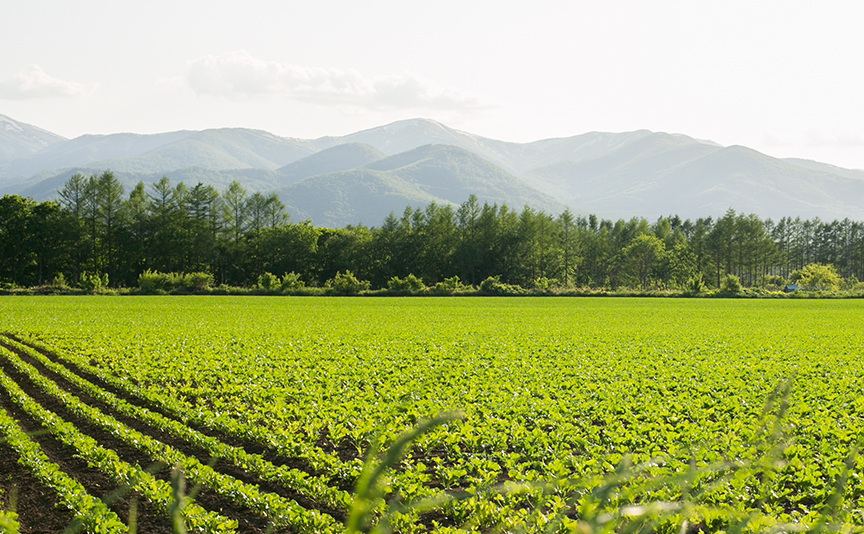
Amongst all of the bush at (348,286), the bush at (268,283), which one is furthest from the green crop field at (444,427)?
the bush at (348,286)

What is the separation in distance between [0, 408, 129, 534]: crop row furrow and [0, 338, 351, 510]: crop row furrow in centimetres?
149

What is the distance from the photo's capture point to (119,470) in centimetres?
842

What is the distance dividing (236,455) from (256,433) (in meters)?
Answer: 1.37

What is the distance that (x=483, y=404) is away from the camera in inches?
512

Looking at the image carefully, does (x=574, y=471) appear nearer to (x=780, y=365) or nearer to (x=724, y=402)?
(x=724, y=402)

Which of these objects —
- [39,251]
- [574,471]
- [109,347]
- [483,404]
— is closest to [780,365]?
[483,404]

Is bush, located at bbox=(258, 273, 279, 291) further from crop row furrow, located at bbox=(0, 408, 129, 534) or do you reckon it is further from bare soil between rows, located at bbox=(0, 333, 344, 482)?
crop row furrow, located at bbox=(0, 408, 129, 534)

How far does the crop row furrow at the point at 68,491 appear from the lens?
6.64m

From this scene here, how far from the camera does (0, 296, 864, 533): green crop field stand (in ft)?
Answer: 22.1

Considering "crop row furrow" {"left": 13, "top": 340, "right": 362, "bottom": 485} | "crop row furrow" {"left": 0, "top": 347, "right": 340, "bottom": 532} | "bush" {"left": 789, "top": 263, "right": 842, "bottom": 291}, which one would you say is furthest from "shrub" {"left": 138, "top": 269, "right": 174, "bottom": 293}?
"bush" {"left": 789, "top": 263, "right": 842, "bottom": 291}

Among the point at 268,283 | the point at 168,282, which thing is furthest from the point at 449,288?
the point at 168,282

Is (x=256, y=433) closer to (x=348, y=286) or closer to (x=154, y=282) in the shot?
(x=348, y=286)

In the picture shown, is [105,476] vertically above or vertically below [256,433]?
below

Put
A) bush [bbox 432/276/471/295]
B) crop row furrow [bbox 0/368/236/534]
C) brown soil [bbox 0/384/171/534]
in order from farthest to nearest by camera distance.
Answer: bush [bbox 432/276/471/295] < brown soil [bbox 0/384/171/534] < crop row furrow [bbox 0/368/236/534]
